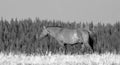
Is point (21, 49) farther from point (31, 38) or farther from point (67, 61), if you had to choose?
point (67, 61)

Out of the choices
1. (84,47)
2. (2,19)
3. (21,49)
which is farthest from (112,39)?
(2,19)

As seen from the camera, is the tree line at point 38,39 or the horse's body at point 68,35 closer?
the horse's body at point 68,35

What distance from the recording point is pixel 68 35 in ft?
73.2

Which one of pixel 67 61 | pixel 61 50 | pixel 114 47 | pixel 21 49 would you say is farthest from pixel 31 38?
pixel 67 61

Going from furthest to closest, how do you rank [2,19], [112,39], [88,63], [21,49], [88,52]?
[2,19] < [112,39] < [21,49] < [88,52] < [88,63]

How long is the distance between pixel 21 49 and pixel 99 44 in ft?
17.2

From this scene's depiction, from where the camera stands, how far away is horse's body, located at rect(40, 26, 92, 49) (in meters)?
21.9

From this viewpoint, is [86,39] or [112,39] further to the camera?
[112,39]

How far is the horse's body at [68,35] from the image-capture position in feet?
71.9

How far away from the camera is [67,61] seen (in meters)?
16.3

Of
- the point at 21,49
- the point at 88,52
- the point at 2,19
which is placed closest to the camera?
the point at 88,52

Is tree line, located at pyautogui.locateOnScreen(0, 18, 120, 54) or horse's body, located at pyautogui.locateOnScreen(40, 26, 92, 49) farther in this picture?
tree line, located at pyautogui.locateOnScreen(0, 18, 120, 54)

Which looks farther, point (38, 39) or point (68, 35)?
point (38, 39)

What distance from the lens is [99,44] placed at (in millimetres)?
24734
